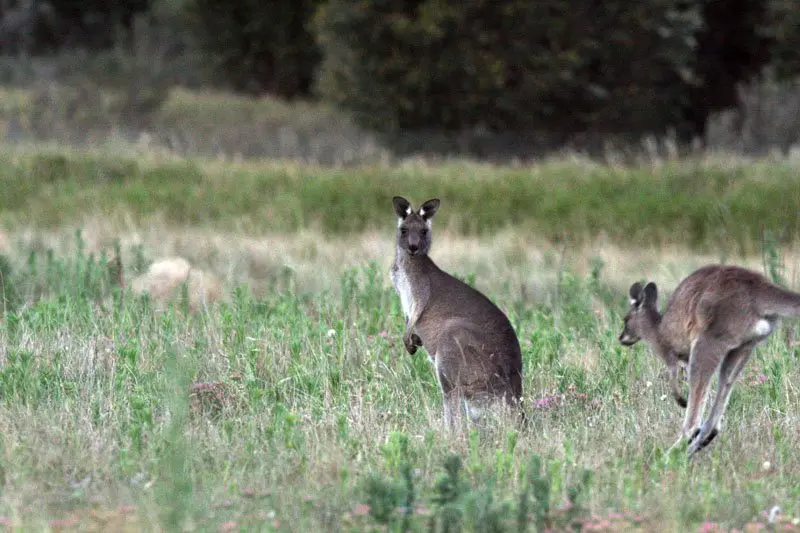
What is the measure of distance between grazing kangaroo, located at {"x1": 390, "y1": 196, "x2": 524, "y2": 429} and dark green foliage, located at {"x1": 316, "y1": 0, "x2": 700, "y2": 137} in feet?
41.4

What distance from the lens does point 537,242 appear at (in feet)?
50.9

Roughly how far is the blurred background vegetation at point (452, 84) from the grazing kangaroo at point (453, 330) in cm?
1243

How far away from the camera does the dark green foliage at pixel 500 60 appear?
19781 mm

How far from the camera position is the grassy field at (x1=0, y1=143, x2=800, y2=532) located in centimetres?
486

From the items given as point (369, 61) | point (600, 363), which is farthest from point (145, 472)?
point (369, 61)

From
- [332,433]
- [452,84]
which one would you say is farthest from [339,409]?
[452,84]

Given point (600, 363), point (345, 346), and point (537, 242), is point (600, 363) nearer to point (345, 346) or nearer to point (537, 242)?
point (345, 346)

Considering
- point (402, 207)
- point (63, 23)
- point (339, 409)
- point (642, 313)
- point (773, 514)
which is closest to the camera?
point (773, 514)

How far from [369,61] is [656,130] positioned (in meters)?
5.36

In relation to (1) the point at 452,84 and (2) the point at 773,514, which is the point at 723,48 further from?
(2) the point at 773,514

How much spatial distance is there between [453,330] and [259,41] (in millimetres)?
20354

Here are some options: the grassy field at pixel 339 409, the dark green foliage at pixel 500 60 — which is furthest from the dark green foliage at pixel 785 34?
the grassy field at pixel 339 409

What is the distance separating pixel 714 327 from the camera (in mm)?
5438

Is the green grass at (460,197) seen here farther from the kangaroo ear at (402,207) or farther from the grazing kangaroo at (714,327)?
the grazing kangaroo at (714,327)
